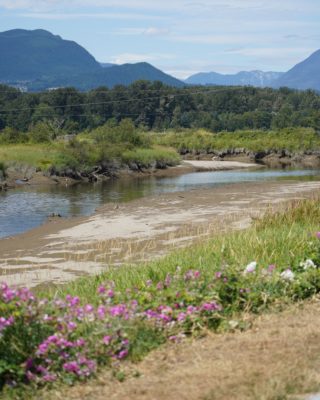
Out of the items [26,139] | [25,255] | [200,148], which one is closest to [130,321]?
[25,255]

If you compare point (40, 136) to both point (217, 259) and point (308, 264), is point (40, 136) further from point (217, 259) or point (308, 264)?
point (308, 264)

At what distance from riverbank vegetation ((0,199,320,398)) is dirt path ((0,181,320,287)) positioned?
5.20m

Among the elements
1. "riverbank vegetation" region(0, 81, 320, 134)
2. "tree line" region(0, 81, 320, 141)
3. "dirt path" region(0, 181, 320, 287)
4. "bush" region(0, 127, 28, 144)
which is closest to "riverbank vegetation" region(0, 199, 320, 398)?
"dirt path" region(0, 181, 320, 287)

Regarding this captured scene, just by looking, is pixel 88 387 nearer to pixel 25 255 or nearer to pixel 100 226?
pixel 25 255

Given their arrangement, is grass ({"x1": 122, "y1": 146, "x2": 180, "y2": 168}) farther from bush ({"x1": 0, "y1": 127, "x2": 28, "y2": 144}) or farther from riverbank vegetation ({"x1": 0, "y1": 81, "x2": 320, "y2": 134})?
riverbank vegetation ({"x1": 0, "y1": 81, "x2": 320, "y2": 134})

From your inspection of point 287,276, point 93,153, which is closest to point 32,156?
point 93,153

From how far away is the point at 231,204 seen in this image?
28.0m

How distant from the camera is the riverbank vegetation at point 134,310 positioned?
5543 mm

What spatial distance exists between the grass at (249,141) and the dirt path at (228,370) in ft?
255

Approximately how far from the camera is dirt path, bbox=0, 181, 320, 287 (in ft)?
48.8

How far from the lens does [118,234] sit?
2044 centimetres

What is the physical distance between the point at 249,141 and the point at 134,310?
272 ft

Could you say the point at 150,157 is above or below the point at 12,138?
below

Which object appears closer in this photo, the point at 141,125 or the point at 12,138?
the point at 12,138
